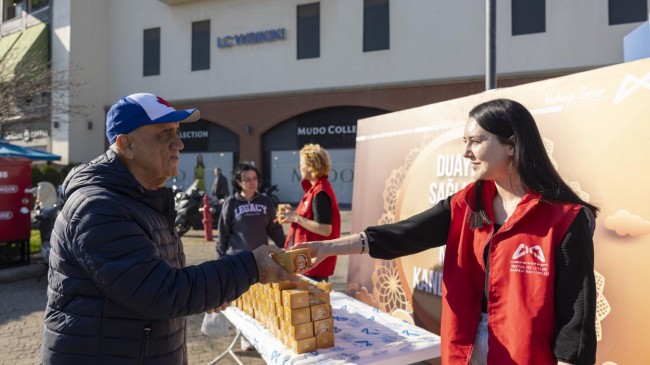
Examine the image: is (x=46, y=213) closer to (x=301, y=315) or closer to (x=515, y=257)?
(x=301, y=315)

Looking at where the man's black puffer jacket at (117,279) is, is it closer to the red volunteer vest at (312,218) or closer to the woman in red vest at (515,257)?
the woman in red vest at (515,257)

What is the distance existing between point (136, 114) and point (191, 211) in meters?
10.5

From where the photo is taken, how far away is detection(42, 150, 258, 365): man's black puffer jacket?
4.94 feet

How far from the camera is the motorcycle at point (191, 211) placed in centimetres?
1172

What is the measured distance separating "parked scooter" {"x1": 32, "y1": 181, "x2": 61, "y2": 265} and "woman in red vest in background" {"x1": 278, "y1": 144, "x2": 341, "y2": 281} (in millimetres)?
4475

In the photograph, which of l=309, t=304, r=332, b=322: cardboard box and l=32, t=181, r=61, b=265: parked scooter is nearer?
l=309, t=304, r=332, b=322: cardboard box

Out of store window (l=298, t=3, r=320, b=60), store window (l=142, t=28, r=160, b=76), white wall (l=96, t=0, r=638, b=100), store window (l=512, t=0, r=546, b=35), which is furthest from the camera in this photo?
store window (l=142, t=28, r=160, b=76)

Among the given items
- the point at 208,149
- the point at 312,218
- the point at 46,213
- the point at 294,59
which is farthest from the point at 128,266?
the point at 208,149

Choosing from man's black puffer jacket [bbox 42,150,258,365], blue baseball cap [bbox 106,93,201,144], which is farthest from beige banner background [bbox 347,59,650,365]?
blue baseball cap [bbox 106,93,201,144]

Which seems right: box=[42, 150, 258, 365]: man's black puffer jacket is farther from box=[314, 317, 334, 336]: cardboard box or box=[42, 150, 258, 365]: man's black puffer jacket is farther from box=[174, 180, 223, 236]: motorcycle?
box=[174, 180, 223, 236]: motorcycle

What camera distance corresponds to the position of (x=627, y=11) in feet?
46.0

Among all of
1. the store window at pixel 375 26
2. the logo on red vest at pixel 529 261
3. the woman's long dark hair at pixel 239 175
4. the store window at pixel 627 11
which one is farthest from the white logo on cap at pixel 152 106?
the store window at pixel 627 11

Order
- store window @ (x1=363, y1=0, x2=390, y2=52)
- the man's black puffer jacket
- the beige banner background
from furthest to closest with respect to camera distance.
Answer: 1. store window @ (x1=363, y1=0, x2=390, y2=52)
2. the beige banner background
3. the man's black puffer jacket

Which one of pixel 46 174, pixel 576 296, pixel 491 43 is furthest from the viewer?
pixel 46 174
